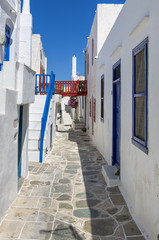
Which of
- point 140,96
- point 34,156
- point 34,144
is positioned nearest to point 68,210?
point 140,96

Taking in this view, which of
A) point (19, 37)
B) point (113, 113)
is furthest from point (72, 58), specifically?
point (113, 113)

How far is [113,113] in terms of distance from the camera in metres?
5.77

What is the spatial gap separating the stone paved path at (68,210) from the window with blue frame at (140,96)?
1.24 meters

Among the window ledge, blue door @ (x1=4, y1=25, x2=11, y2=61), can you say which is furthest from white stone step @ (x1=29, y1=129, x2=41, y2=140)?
the window ledge

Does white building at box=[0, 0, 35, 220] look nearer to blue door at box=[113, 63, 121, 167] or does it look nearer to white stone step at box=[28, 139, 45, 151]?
white stone step at box=[28, 139, 45, 151]

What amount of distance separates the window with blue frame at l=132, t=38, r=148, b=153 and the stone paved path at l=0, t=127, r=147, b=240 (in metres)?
1.24

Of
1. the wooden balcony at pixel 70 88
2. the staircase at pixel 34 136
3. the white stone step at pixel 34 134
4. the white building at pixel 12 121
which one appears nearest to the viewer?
the white building at pixel 12 121

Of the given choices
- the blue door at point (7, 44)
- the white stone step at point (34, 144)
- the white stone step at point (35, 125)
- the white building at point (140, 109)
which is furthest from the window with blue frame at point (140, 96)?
the blue door at point (7, 44)

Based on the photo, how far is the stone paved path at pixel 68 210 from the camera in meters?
2.94

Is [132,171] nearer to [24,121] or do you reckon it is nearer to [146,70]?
[146,70]

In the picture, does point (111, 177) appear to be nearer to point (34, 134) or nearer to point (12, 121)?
point (12, 121)

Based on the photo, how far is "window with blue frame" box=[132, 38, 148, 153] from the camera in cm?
300

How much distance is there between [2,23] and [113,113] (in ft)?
13.5

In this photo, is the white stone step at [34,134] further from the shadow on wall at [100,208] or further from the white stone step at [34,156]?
the shadow on wall at [100,208]
